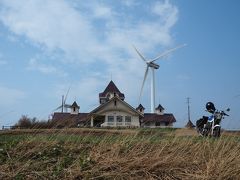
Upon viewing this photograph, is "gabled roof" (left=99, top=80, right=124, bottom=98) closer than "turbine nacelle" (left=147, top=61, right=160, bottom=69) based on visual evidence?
No

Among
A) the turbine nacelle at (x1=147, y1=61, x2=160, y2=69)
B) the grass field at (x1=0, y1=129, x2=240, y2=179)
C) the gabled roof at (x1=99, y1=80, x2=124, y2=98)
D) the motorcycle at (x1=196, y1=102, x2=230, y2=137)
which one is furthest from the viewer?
the gabled roof at (x1=99, y1=80, x2=124, y2=98)

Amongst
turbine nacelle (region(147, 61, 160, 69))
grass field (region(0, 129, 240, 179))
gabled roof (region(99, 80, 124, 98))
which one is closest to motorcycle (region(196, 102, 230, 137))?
grass field (region(0, 129, 240, 179))

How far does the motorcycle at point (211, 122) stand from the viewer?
11.0m

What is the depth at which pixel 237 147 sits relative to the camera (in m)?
5.83

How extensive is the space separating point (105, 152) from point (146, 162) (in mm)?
896

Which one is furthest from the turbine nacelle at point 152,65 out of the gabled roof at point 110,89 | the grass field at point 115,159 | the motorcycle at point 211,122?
the grass field at point 115,159

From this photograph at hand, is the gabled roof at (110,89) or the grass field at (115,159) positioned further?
the gabled roof at (110,89)

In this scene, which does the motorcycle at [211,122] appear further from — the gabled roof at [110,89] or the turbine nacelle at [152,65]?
the gabled roof at [110,89]

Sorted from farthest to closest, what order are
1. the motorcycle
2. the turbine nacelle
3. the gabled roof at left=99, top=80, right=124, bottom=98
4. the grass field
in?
1. the gabled roof at left=99, top=80, right=124, bottom=98
2. the turbine nacelle
3. the motorcycle
4. the grass field

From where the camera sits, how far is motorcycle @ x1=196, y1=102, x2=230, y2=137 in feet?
36.0

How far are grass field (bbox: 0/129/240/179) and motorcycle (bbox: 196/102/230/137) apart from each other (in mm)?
4669

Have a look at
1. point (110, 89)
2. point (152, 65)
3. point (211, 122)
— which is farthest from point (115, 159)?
point (110, 89)

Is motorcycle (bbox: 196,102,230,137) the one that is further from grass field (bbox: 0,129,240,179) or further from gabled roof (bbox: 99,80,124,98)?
gabled roof (bbox: 99,80,124,98)

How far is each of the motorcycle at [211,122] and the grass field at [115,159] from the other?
15.3 ft
